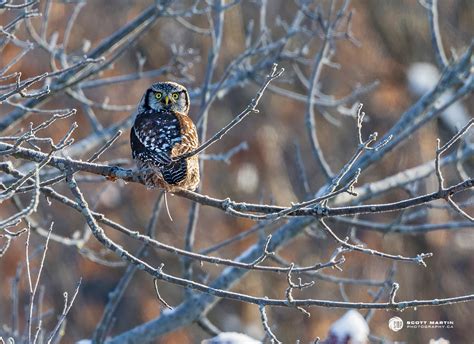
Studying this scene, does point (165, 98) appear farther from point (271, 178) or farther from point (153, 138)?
point (271, 178)

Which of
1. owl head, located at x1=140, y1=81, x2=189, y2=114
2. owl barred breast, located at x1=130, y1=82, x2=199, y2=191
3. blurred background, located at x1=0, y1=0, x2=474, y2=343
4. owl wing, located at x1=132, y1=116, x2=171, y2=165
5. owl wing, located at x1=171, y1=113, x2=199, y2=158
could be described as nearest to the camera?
owl barred breast, located at x1=130, y1=82, x2=199, y2=191

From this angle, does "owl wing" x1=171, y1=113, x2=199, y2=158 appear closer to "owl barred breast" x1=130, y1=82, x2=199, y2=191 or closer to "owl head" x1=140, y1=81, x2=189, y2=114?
"owl barred breast" x1=130, y1=82, x2=199, y2=191

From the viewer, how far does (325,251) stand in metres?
12.5

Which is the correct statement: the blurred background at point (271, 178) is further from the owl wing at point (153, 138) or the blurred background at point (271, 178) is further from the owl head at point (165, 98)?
the owl wing at point (153, 138)

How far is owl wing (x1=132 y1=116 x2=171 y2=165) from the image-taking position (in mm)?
4512

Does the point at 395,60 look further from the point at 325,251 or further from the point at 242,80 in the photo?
the point at 242,80

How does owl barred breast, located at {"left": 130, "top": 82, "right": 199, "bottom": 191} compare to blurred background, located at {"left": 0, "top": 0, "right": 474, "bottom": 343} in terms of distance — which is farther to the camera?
blurred background, located at {"left": 0, "top": 0, "right": 474, "bottom": 343}

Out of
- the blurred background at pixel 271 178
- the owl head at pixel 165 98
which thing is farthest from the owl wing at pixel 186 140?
the blurred background at pixel 271 178

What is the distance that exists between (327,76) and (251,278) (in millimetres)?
3149

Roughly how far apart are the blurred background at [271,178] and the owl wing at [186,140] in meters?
7.08

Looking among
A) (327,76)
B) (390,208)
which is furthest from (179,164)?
(327,76)

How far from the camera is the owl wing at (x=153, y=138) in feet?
14.8

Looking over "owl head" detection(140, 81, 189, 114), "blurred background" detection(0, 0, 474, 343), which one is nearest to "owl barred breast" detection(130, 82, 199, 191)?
"owl head" detection(140, 81, 189, 114)

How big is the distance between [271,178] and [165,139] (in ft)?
29.3
